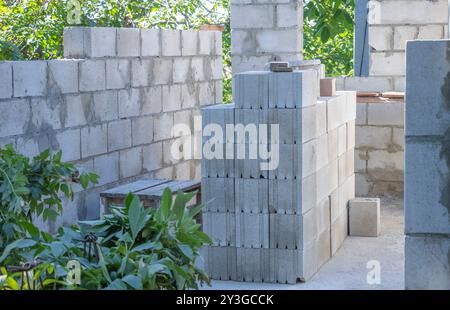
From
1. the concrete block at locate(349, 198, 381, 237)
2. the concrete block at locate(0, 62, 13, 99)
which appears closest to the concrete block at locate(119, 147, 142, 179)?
the concrete block at locate(0, 62, 13, 99)

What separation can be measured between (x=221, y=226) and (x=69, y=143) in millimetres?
1463

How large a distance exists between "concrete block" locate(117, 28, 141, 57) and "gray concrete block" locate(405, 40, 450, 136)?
16.3 feet

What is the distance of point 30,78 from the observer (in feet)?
21.3

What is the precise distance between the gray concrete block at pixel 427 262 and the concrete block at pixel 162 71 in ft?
18.0

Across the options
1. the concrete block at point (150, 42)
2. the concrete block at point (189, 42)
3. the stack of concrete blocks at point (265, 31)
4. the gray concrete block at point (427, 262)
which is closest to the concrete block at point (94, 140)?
the concrete block at point (150, 42)

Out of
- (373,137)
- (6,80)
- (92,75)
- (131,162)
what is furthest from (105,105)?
(373,137)

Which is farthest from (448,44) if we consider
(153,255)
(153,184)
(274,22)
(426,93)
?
(274,22)

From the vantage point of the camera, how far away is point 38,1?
1369cm

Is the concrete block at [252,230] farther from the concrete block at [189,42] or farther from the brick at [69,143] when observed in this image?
the concrete block at [189,42]

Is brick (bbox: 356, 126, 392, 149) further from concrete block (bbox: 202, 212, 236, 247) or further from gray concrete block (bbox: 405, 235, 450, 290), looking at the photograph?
gray concrete block (bbox: 405, 235, 450, 290)

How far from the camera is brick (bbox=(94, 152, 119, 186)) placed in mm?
7539

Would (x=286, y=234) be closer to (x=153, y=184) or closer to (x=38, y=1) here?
(x=153, y=184)

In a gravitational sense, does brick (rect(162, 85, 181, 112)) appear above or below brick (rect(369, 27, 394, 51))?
below

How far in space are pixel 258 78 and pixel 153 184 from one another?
179cm
